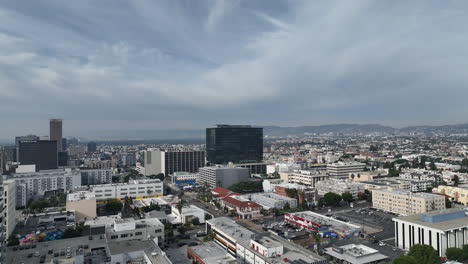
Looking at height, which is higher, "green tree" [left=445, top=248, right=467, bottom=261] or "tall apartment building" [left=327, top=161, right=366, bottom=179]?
"tall apartment building" [left=327, top=161, right=366, bottom=179]

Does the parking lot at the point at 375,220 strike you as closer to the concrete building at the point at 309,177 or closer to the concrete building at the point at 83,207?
the concrete building at the point at 309,177

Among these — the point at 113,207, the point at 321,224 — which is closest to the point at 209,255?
the point at 321,224

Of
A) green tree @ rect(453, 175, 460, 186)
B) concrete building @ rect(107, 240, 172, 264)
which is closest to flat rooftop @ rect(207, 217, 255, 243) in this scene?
concrete building @ rect(107, 240, 172, 264)

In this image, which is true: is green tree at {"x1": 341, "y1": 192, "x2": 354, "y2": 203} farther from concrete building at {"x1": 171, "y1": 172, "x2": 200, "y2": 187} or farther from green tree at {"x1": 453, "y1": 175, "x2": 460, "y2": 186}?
→ concrete building at {"x1": 171, "y1": 172, "x2": 200, "y2": 187}

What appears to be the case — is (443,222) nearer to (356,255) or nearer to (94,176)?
(356,255)

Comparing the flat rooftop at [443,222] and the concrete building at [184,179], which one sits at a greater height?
the flat rooftop at [443,222]

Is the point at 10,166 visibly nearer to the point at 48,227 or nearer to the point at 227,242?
the point at 48,227

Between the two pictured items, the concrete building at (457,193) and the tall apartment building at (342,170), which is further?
the tall apartment building at (342,170)

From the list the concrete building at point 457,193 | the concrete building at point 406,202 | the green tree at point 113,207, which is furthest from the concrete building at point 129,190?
the concrete building at point 457,193
